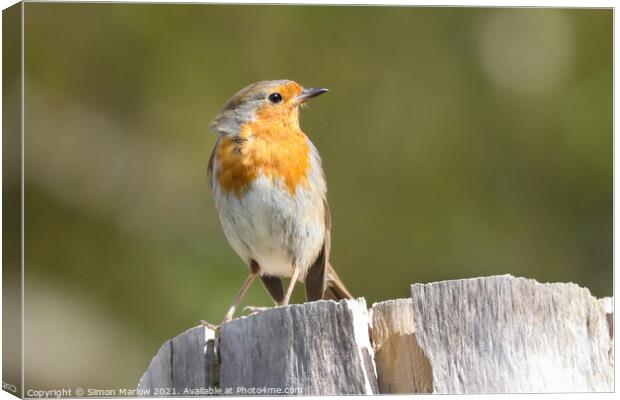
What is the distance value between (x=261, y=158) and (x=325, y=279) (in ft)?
2.67

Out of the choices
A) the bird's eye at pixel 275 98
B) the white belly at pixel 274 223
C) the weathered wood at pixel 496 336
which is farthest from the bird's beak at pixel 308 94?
the weathered wood at pixel 496 336

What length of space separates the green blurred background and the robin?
1.12 ft

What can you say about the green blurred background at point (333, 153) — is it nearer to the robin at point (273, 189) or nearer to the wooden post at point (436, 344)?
the robin at point (273, 189)

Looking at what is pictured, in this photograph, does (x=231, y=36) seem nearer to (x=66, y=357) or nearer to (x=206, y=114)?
(x=206, y=114)

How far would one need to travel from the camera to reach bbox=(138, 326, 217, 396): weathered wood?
4.44 m

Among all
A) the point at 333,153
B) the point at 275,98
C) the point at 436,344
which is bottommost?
the point at 436,344

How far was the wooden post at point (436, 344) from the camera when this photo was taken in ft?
13.7

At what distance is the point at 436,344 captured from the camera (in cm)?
420

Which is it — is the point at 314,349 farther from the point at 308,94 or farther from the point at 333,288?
the point at 308,94

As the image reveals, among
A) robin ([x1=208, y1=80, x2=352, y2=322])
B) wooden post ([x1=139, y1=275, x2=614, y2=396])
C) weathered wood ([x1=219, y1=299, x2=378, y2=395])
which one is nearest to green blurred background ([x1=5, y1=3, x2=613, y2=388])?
robin ([x1=208, y1=80, x2=352, y2=322])

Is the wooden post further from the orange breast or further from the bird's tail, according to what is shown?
the bird's tail

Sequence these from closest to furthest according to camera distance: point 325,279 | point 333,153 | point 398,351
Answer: point 398,351
point 325,279
point 333,153

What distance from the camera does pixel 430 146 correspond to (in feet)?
21.2

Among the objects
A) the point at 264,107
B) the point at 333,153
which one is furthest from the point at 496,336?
the point at 333,153
